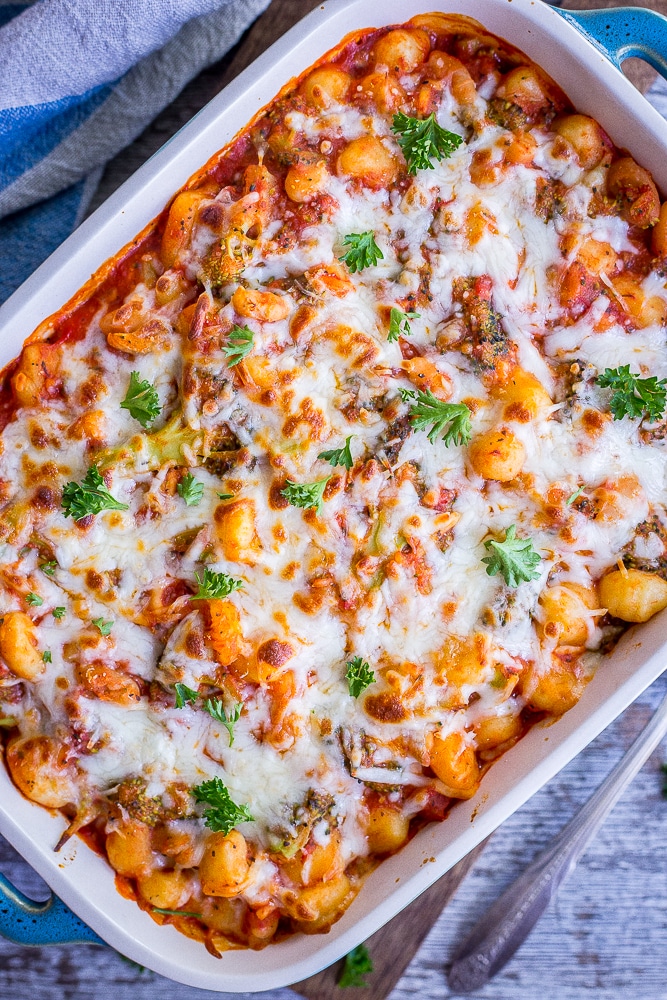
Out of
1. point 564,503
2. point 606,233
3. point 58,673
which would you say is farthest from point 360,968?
point 606,233

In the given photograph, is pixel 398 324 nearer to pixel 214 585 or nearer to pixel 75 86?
pixel 214 585

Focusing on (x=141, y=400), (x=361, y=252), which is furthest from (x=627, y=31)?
(x=141, y=400)

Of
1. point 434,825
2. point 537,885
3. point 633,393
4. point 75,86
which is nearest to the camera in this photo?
point 633,393

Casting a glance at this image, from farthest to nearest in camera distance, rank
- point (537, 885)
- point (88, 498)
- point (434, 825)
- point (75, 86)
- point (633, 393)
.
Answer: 1. point (537, 885)
2. point (75, 86)
3. point (434, 825)
4. point (633, 393)
5. point (88, 498)

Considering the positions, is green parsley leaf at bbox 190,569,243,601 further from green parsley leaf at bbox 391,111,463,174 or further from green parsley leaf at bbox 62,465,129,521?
green parsley leaf at bbox 391,111,463,174

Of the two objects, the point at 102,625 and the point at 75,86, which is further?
the point at 75,86

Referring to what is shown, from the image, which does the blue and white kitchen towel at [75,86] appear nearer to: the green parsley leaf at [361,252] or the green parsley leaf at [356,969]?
the green parsley leaf at [361,252]

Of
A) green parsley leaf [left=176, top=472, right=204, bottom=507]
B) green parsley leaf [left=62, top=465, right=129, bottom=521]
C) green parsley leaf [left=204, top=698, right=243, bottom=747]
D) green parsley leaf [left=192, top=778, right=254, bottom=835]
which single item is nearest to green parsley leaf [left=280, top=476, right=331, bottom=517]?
green parsley leaf [left=176, top=472, right=204, bottom=507]
